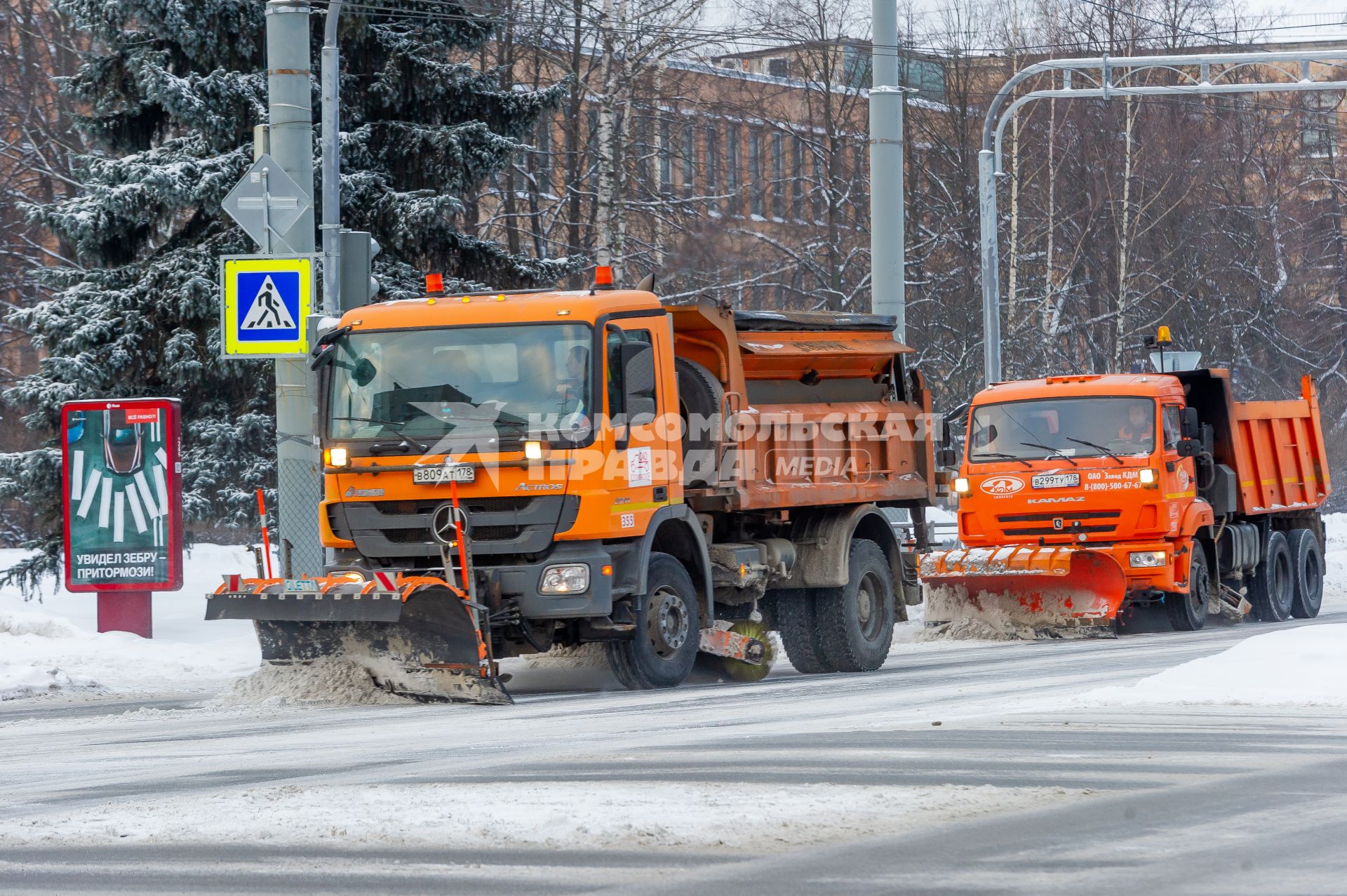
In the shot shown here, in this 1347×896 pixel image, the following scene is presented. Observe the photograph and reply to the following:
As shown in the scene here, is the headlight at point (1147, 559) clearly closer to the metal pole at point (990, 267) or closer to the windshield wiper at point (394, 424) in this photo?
the metal pole at point (990, 267)

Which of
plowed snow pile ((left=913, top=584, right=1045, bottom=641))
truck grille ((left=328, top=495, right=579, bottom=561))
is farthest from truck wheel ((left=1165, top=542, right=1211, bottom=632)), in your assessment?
truck grille ((left=328, top=495, right=579, bottom=561))

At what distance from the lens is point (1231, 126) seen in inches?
1988

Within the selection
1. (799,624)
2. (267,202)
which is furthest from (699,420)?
(267,202)

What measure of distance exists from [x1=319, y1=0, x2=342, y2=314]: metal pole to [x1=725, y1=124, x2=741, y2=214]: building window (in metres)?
20.7

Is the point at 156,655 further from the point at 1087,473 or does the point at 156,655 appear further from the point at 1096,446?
the point at 1096,446

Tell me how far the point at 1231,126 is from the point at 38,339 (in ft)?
121

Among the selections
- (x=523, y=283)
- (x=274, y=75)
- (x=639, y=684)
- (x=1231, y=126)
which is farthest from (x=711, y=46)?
(x=1231, y=126)

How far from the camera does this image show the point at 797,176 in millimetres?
40781

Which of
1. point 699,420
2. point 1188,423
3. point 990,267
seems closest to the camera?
point 699,420

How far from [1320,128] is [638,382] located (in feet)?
150

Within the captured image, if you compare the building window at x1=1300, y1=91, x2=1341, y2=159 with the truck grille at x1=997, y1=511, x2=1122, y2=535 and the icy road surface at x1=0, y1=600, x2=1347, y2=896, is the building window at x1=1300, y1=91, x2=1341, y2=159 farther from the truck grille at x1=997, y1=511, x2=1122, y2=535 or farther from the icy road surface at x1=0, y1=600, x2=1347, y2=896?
the icy road surface at x1=0, y1=600, x2=1347, y2=896

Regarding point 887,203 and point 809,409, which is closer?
point 809,409

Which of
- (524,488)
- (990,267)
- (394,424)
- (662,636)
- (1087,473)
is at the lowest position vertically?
(662,636)

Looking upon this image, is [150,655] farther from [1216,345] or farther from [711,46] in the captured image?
[1216,345]
